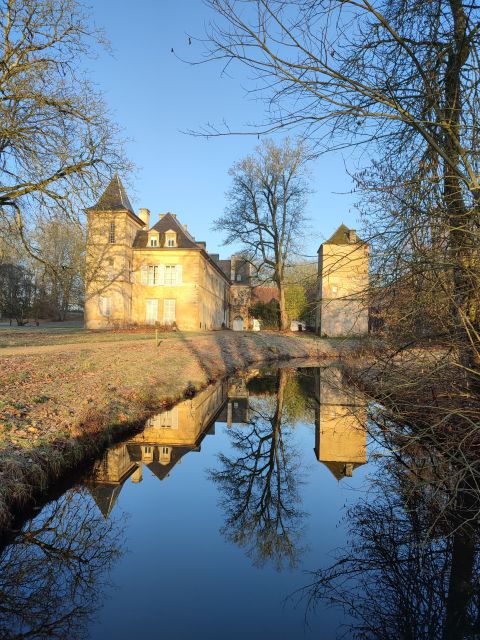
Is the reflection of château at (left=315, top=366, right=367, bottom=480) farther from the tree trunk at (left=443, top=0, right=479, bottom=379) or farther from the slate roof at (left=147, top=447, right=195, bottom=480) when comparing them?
the slate roof at (left=147, top=447, right=195, bottom=480)

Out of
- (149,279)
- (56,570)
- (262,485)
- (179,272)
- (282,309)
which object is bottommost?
(262,485)

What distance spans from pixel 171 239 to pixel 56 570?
30725mm

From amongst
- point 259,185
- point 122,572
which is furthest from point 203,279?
point 122,572

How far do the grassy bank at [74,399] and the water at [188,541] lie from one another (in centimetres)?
39

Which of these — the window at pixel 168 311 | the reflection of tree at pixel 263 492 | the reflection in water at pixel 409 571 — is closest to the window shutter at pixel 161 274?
the window at pixel 168 311

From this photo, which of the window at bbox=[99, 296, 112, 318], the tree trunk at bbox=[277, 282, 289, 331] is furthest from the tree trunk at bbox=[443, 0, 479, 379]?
the window at bbox=[99, 296, 112, 318]

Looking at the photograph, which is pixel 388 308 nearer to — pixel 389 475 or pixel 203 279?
pixel 389 475

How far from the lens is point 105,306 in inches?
1262

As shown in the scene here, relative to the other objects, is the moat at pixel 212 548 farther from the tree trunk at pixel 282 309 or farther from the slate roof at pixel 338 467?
the tree trunk at pixel 282 309

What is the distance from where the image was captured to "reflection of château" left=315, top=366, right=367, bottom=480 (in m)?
7.16

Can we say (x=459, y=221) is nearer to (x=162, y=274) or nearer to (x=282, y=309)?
A: (x=282, y=309)

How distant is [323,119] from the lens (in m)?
3.71

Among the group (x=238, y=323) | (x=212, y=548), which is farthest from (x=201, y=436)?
(x=238, y=323)

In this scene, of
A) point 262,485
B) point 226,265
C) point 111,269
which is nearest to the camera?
point 262,485
